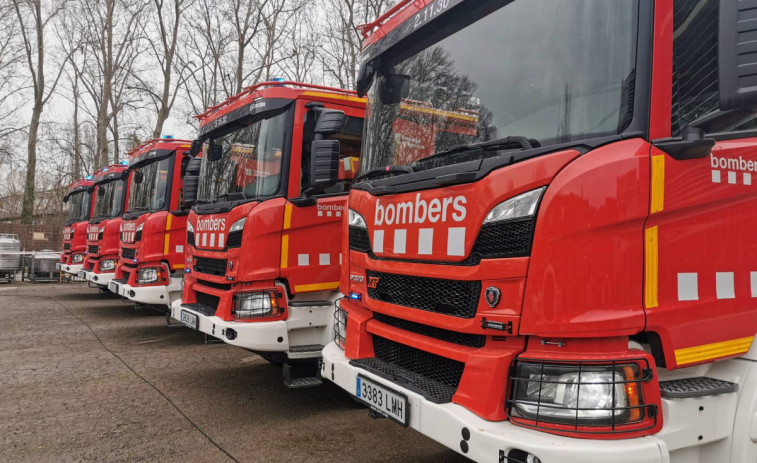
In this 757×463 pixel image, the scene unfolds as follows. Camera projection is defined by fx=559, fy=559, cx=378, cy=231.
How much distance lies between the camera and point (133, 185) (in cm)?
999

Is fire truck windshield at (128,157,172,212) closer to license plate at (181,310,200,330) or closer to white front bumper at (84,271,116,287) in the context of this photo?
white front bumper at (84,271,116,287)

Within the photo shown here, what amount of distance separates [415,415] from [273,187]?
9.79ft

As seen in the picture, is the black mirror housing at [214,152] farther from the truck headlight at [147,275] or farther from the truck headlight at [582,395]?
the truck headlight at [582,395]

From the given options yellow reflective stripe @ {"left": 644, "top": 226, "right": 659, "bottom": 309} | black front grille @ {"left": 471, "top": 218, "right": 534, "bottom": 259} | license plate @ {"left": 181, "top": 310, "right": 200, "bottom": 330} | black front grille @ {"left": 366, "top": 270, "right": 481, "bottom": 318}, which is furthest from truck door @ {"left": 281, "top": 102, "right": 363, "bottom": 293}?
yellow reflective stripe @ {"left": 644, "top": 226, "right": 659, "bottom": 309}

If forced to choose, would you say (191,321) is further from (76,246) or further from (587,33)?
(76,246)

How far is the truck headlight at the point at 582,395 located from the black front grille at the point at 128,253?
25.3 ft

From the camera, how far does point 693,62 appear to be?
7.65ft

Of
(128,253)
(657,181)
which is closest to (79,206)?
(128,253)

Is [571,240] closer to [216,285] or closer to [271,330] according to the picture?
[271,330]

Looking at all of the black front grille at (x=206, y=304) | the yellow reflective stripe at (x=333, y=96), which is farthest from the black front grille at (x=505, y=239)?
the black front grille at (x=206, y=304)

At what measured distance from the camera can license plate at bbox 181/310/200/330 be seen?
5.24m

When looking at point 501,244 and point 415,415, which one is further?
point 415,415

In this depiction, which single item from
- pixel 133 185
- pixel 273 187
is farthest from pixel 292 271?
pixel 133 185

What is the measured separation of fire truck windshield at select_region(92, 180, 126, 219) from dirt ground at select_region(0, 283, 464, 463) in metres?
3.65
